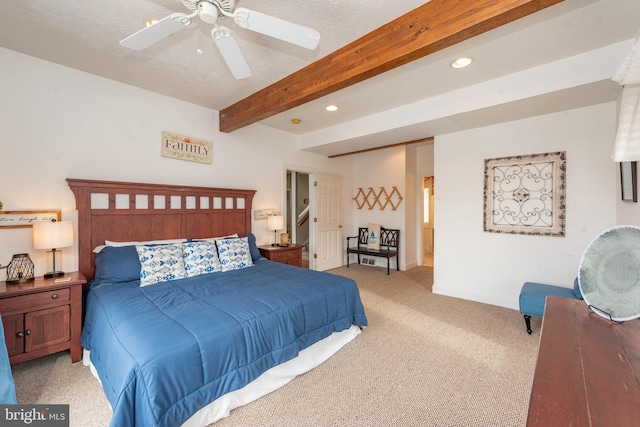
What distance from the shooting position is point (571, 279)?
126 inches

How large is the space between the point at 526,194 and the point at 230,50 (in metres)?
3.63

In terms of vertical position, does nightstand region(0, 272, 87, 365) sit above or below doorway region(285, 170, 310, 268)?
below

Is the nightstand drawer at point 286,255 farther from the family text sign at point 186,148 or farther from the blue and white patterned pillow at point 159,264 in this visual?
the family text sign at point 186,148

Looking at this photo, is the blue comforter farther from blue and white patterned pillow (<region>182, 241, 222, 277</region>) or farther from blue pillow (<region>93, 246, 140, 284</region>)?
blue and white patterned pillow (<region>182, 241, 222, 277</region>)

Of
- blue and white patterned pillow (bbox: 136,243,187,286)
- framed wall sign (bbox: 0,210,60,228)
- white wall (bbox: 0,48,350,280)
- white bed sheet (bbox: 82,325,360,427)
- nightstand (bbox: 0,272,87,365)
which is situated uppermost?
white wall (bbox: 0,48,350,280)

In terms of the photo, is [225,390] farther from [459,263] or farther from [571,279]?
[571,279]

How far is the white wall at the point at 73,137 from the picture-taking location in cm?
245

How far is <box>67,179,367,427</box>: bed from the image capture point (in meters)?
1.47

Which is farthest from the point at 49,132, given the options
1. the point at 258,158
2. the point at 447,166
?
the point at 447,166

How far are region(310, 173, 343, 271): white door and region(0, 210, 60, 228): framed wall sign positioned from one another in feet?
12.0

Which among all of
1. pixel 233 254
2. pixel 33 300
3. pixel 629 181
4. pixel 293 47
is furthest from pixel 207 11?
pixel 629 181

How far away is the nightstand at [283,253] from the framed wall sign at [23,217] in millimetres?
2287

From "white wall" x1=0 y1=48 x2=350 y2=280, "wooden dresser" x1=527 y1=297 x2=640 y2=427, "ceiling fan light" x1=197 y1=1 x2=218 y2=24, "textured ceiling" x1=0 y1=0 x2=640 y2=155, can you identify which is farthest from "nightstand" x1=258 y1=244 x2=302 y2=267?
"wooden dresser" x1=527 y1=297 x2=640 y2=427

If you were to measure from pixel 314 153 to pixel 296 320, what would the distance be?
3.74m
